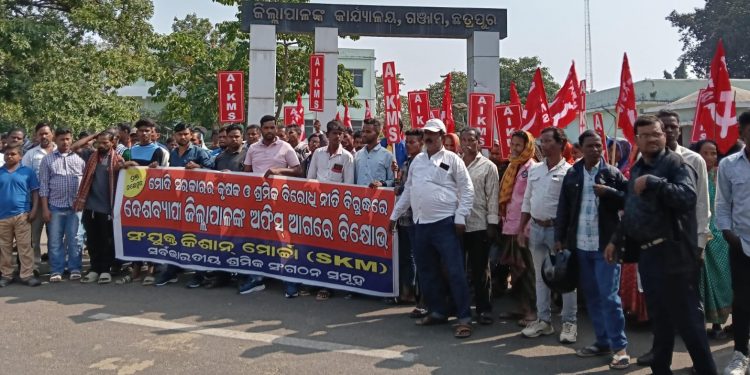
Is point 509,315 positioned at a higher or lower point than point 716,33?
lower

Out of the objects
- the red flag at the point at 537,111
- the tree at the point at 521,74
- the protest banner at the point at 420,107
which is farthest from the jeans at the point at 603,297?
the tree at the point at 521,74

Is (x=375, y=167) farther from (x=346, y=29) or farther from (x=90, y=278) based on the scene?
(x=346, y=29)

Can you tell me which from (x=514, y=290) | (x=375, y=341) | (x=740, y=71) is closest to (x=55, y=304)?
(x=375, y=341)

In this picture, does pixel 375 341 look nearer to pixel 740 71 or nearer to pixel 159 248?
pixel 159 248

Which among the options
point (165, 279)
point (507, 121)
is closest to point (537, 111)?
point (507, 121)

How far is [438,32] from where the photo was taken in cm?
1423

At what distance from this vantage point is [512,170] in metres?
5.83

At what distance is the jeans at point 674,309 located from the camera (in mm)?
3943

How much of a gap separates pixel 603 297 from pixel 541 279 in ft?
2.23

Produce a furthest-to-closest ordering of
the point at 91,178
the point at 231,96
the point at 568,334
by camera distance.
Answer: the point at 231,96
the point at 91,178
the point at 568,334

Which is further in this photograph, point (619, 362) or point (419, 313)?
point (419, 313)

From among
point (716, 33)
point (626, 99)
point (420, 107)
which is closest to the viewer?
point (626, 99)

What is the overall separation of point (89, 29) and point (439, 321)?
12.9 meters

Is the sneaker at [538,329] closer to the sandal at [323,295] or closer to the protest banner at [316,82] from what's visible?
the sandal at [323,295]
